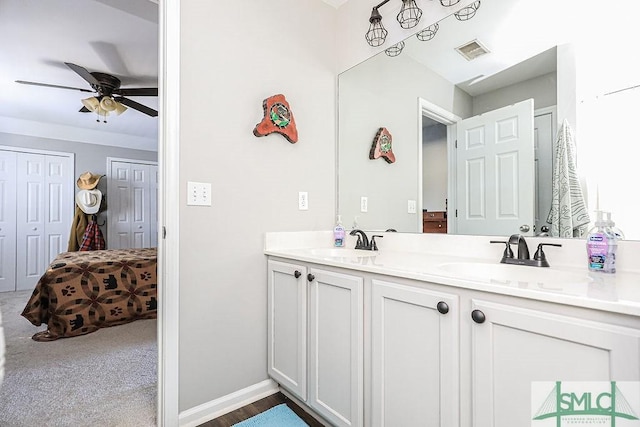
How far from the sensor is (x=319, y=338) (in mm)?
1413

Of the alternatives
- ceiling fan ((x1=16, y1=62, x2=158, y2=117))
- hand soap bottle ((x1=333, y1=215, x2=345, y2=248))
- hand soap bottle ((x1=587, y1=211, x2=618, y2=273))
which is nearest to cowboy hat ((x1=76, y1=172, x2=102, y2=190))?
ceiling fan ((x1=16, y1=62, x2=158, y2=117))

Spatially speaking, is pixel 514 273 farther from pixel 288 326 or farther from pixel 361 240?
pixel 288 326

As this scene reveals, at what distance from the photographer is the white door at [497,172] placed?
133 cm

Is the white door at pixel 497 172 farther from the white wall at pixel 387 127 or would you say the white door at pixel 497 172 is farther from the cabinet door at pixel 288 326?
the cabinet door at pixel 288 326

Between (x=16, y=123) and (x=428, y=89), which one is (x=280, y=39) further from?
(x=16, y=123)

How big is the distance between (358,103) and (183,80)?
1.10m

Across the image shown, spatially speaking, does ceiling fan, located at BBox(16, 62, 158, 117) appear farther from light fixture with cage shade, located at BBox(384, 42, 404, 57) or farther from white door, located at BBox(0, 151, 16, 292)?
light fixture with cage shade, located at BBox(384, 42, 404, 57)

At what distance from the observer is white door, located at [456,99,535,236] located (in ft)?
4.36

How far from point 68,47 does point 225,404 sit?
10.1ft

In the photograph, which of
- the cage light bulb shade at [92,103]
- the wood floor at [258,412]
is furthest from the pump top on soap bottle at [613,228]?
the cage light bulb shade at [92,103]

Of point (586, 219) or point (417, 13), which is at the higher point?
point (417, 13)

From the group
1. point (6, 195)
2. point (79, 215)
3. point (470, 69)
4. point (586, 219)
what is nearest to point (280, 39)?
point (470, 69)

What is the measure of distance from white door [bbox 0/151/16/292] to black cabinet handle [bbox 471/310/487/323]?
5.83m

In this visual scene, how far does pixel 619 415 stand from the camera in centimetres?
68
